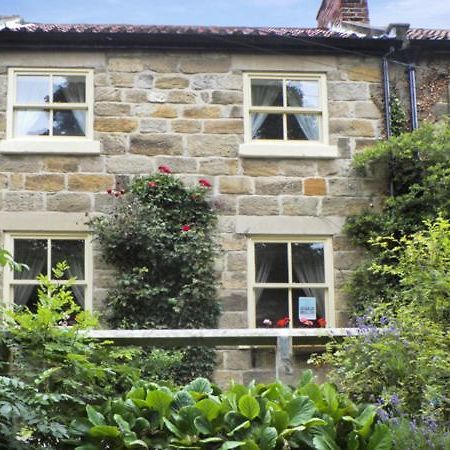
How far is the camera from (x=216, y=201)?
36.1 feet

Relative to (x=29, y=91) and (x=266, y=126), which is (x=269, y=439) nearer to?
(x=266, y=126)

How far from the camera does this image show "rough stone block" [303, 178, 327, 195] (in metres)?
11.2

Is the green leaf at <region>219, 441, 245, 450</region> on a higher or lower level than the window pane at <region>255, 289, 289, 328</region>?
lower

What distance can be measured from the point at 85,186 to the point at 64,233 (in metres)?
0.67

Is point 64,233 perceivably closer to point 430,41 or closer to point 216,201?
point 216,201

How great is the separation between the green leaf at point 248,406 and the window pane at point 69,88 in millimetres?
7351

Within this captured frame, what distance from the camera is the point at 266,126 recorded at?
452 inches

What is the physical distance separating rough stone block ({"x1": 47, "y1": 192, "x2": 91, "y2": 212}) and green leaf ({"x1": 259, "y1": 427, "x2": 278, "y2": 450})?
6.63m

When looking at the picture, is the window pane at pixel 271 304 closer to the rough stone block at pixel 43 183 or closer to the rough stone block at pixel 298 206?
the rough stone block at pixel 298 206

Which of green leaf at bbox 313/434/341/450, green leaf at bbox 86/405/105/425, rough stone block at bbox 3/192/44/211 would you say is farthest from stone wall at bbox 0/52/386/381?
green leaf at bbox 313/434/341/450

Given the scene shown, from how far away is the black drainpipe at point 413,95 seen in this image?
11570 millimetres

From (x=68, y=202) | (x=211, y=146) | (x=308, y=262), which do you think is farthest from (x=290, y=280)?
(x=68, y=202)

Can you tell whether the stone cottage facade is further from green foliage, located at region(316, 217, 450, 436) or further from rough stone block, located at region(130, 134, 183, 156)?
green foliage, located at region(316, 217, 450, 436)

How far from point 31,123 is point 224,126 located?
2.60m
